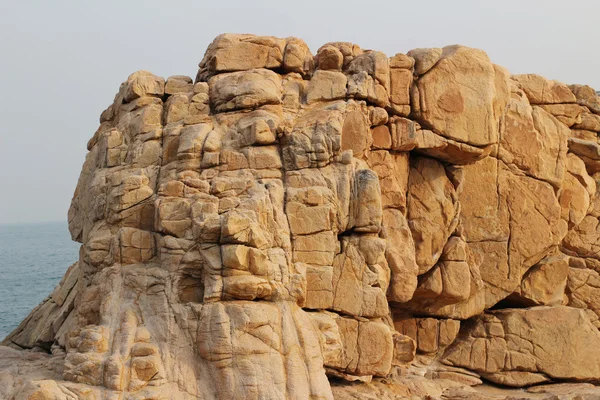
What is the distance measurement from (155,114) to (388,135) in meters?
6.26

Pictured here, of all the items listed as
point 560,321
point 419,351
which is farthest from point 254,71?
point 560,321

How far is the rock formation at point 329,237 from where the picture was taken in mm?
19578

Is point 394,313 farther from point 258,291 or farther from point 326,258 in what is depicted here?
point 258,291

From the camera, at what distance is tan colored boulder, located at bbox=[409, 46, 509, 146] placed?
24.4 metres

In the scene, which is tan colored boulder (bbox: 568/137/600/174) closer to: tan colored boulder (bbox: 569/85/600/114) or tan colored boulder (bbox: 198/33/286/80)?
tan colored boulder (bbox: 569/85/600/114)

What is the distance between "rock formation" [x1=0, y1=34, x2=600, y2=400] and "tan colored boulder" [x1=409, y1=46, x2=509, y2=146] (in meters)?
0.06

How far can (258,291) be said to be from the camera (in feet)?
64.8

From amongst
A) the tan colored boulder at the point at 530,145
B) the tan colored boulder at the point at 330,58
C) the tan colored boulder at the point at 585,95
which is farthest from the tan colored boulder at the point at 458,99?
the tan colored boulder at the point at 585,95

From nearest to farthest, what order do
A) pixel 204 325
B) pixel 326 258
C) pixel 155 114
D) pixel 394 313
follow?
1. pixel 204 325
2. pixel 326 258
3. pixel 155 114
4. pixel 394 313

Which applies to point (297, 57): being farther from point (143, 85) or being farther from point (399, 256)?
point (399, 256)

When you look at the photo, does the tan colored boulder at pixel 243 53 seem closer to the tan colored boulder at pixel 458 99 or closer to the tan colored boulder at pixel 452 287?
the tan colored boulder at pixel 458 99

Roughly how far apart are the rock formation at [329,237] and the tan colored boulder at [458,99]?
0.06m

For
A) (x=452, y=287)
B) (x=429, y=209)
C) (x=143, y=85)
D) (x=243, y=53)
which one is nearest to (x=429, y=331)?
(x=452, y=287)

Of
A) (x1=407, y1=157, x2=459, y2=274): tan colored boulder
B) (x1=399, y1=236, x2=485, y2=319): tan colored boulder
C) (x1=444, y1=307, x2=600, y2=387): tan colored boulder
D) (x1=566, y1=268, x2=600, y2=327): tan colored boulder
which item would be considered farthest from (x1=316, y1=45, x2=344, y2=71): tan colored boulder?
(x1=566, y1=268, x2=600, y2=327): tan colored boulder
